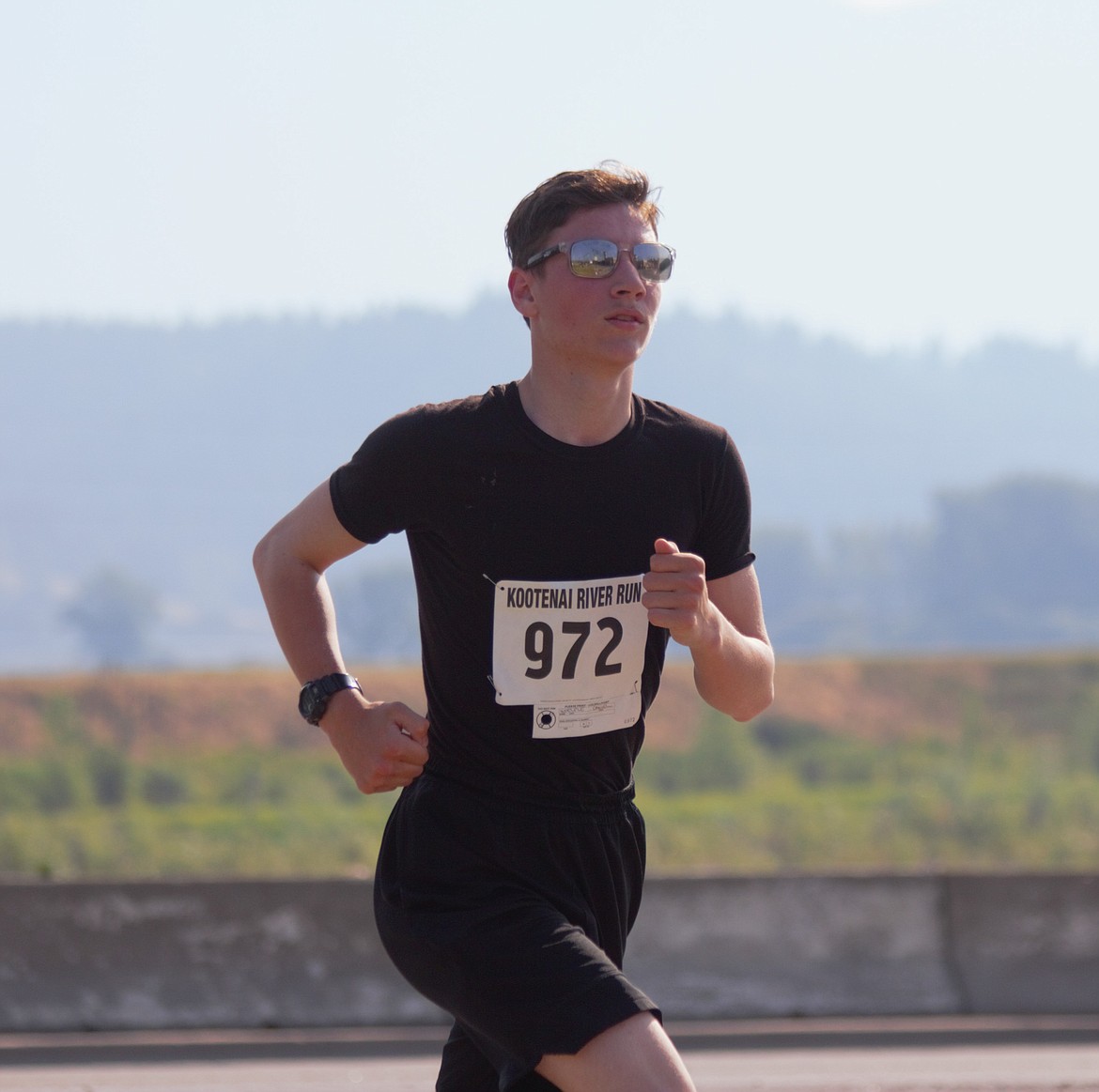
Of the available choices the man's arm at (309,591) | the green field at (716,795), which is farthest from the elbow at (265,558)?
the green field at (716,795)

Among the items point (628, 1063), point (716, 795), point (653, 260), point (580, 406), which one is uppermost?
point (653, 260)

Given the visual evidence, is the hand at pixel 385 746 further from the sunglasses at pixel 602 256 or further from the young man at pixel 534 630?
the sunglasses at pixel 602 256

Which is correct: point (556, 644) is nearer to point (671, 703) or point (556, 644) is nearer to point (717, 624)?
point (717, 624)

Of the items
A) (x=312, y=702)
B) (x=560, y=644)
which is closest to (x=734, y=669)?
(x=560, y=644)

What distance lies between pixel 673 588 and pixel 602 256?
72cm

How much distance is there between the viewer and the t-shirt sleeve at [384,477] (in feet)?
11.6

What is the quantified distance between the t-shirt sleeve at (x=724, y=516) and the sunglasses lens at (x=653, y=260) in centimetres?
34

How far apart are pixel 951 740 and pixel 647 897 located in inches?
1616

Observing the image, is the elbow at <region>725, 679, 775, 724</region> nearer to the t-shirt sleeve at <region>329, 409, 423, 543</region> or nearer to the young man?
the young man

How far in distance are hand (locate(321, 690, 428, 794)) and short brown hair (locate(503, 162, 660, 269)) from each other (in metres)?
0.93

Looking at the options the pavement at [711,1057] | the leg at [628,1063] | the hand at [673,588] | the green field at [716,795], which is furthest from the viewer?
the green field at [716,795]

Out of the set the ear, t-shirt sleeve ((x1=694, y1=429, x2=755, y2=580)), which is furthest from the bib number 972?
the ear

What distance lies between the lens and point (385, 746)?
11.0 feet

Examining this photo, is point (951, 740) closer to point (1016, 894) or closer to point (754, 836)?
point (754, 836)
